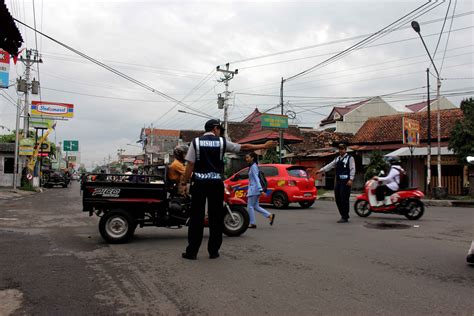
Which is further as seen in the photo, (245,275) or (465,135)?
(465,135)

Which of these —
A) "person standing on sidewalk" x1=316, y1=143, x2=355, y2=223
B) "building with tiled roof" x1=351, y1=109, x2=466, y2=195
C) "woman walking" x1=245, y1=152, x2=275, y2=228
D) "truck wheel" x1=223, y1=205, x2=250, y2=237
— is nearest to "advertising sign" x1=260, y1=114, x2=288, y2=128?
"building with tiled roof" x1=351, y1=109, x2=466, y2=195

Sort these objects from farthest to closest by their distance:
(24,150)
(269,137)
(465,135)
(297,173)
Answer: (269,137) → (24,150) → (465,135) → (297,173)

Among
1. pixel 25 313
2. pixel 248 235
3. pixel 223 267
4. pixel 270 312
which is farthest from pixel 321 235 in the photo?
pixel 25 313

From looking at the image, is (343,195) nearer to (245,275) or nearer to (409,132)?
(245,275)

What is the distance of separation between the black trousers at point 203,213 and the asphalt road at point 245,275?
23cm

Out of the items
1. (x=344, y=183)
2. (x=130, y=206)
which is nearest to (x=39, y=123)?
(x=130, y=206)

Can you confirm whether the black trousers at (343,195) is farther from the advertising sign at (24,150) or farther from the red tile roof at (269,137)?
the red tile roof at (269,137)

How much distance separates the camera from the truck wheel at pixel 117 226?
675 cm

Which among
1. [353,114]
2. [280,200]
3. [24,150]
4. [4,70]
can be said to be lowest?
[280,200]

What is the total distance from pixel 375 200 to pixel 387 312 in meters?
7.33

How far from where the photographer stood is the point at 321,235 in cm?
766

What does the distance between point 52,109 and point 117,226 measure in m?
34.2

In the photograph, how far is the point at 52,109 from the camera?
37.1 m

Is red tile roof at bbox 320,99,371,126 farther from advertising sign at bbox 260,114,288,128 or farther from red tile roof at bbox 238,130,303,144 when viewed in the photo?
advertising sign at bbox 260,114,288,128
